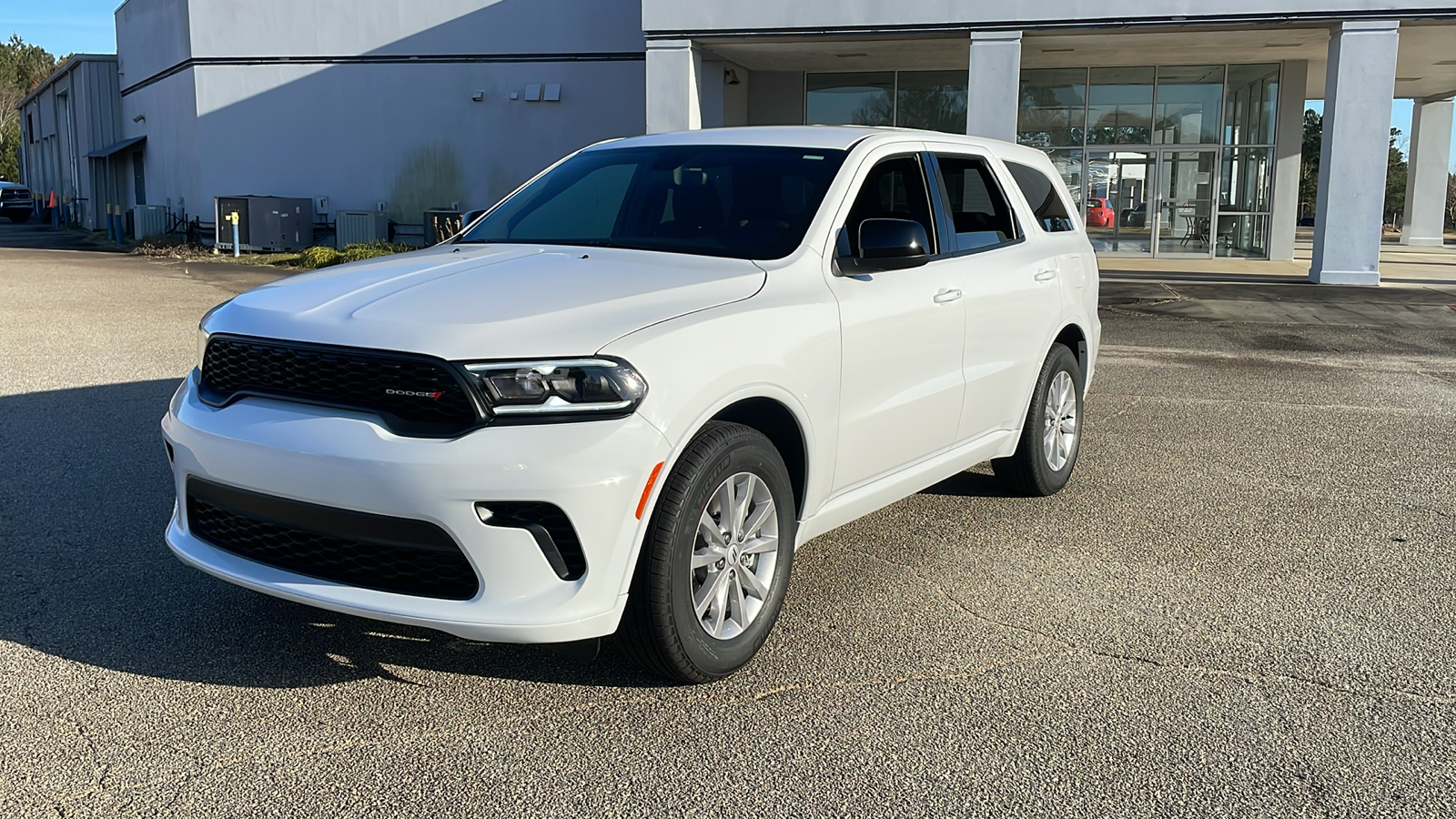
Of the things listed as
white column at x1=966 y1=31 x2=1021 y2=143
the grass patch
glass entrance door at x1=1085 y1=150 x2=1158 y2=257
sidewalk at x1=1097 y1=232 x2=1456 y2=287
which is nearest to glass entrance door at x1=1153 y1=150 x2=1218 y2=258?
glass entrance door at x1=1085 y1=150 x2=1158 y2=257

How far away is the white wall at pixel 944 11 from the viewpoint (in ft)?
63.4

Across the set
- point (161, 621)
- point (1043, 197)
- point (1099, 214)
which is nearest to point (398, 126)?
point (1099, 214)

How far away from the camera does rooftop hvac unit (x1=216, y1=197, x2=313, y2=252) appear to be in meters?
27.0

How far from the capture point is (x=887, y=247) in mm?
4473

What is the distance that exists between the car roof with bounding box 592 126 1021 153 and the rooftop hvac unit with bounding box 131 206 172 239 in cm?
3000

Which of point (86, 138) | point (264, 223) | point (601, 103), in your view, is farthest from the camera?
point (86, 138)

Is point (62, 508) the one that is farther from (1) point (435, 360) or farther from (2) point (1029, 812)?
(2) point (1029, 812)

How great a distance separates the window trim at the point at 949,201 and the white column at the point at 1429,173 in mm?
34359

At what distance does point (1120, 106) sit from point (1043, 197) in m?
22.5

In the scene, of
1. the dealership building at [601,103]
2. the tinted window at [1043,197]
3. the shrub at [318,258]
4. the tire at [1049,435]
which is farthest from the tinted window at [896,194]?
the dealership building at [601,103]

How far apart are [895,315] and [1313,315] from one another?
1272 centimetres

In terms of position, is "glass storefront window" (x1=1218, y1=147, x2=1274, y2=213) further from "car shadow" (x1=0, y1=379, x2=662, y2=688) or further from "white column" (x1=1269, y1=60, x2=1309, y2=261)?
"car shadow" (x1=0, y1=379, x2=662, y2=688)

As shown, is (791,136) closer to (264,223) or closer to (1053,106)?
(1053,106)

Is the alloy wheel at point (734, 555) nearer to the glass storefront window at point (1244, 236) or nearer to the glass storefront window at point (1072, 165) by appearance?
the glass storefront window at point (1072, 165)
